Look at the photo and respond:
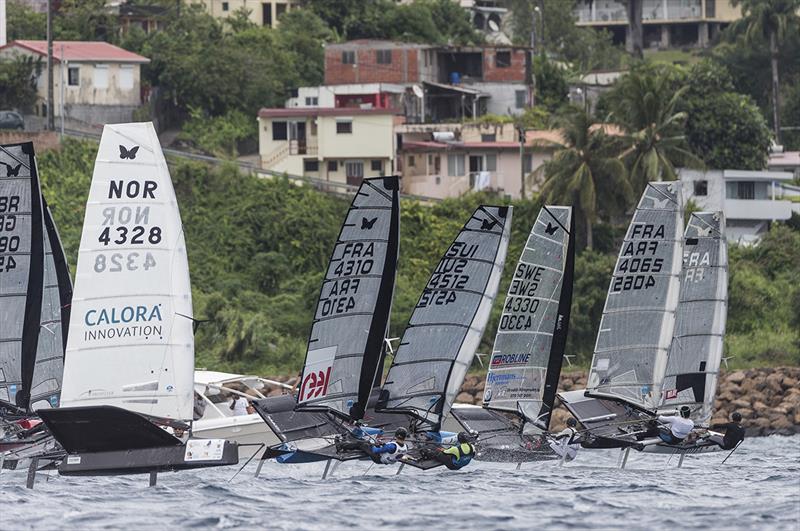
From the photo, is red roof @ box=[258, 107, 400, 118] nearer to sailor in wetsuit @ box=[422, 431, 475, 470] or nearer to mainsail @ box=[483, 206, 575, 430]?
mainsail @ box=[483, 206, 575, 430]

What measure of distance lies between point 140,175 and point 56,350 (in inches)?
178

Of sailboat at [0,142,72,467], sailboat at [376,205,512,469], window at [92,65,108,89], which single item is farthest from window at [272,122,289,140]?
sailboat at [376,205,512,469]

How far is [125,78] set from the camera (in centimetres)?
5838

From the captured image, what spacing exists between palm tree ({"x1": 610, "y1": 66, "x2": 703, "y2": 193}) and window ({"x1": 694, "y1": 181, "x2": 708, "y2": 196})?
4.18 meters

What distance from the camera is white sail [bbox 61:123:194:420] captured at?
23.1 m

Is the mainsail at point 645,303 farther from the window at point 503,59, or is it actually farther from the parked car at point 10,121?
the window at point 503,59

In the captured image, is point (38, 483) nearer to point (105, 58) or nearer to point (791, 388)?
point (791, 388)

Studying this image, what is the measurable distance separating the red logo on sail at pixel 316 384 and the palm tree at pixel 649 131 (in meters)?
23.4

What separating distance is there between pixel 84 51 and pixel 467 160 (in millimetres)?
14127

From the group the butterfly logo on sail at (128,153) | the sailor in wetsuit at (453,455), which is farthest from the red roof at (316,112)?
the butterfly logo on sail at (128,153)

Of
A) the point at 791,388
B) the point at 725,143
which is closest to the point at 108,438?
the point at 791,388

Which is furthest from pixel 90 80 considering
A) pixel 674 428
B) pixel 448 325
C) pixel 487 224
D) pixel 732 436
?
pixel 732 436

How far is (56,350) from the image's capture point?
86.9ft

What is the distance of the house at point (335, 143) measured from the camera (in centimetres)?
5453
